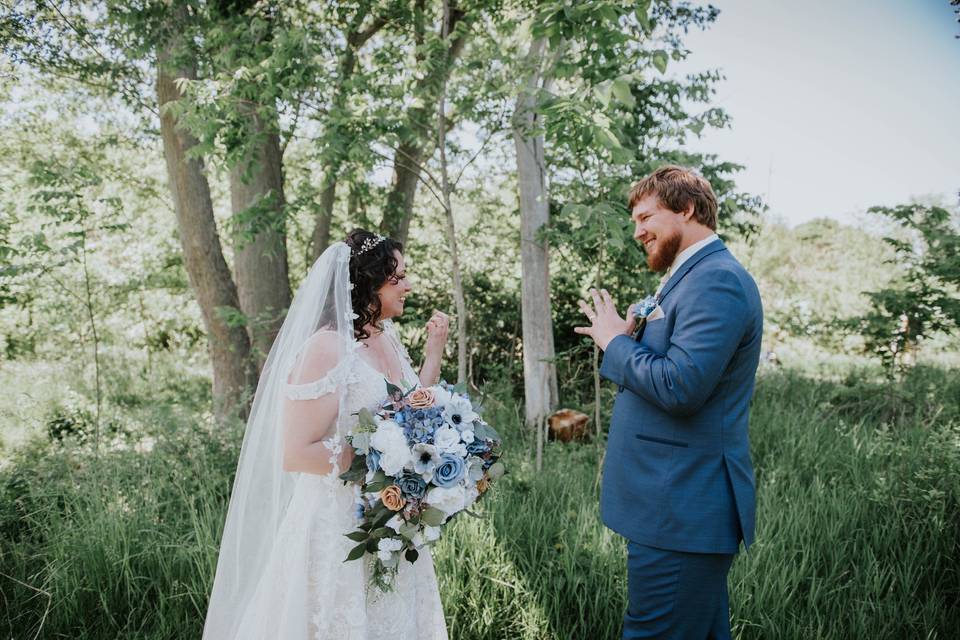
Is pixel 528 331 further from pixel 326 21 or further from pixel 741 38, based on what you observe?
pixel 741 38

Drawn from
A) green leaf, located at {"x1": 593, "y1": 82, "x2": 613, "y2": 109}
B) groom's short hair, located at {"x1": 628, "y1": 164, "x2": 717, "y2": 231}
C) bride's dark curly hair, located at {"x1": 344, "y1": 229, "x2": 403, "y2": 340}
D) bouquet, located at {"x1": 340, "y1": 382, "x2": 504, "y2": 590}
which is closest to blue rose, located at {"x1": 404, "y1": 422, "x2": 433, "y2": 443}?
bouquet, located at {"x1": 340, "y1": 382, "x2": 504, "y2": 590}

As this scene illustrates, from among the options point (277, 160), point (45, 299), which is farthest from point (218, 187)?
point (277, 160)

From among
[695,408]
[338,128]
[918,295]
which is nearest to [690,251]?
[695,408]

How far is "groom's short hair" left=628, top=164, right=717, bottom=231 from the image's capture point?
1.92m

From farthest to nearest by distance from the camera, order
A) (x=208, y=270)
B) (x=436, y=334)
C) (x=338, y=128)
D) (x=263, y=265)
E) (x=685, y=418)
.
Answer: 1. (x=208, y=270)
2. (x=263, y=265)
3. (x=338, y=128)
4. (x=436, y=334)
5. (x=685, y=418)

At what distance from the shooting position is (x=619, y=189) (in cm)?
354

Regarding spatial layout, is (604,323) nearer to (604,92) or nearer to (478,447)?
(478,447)

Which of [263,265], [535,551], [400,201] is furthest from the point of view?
[400,201]

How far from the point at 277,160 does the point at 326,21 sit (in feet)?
4.38

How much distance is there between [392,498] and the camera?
1.79m

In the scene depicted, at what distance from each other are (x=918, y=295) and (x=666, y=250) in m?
5.56

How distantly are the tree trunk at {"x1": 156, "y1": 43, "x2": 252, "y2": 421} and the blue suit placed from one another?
465 centimetres

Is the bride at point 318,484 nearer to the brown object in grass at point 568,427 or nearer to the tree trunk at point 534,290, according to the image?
the brown object in grass at point 568,427

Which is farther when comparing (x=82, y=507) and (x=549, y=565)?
(x=82, y=507)
